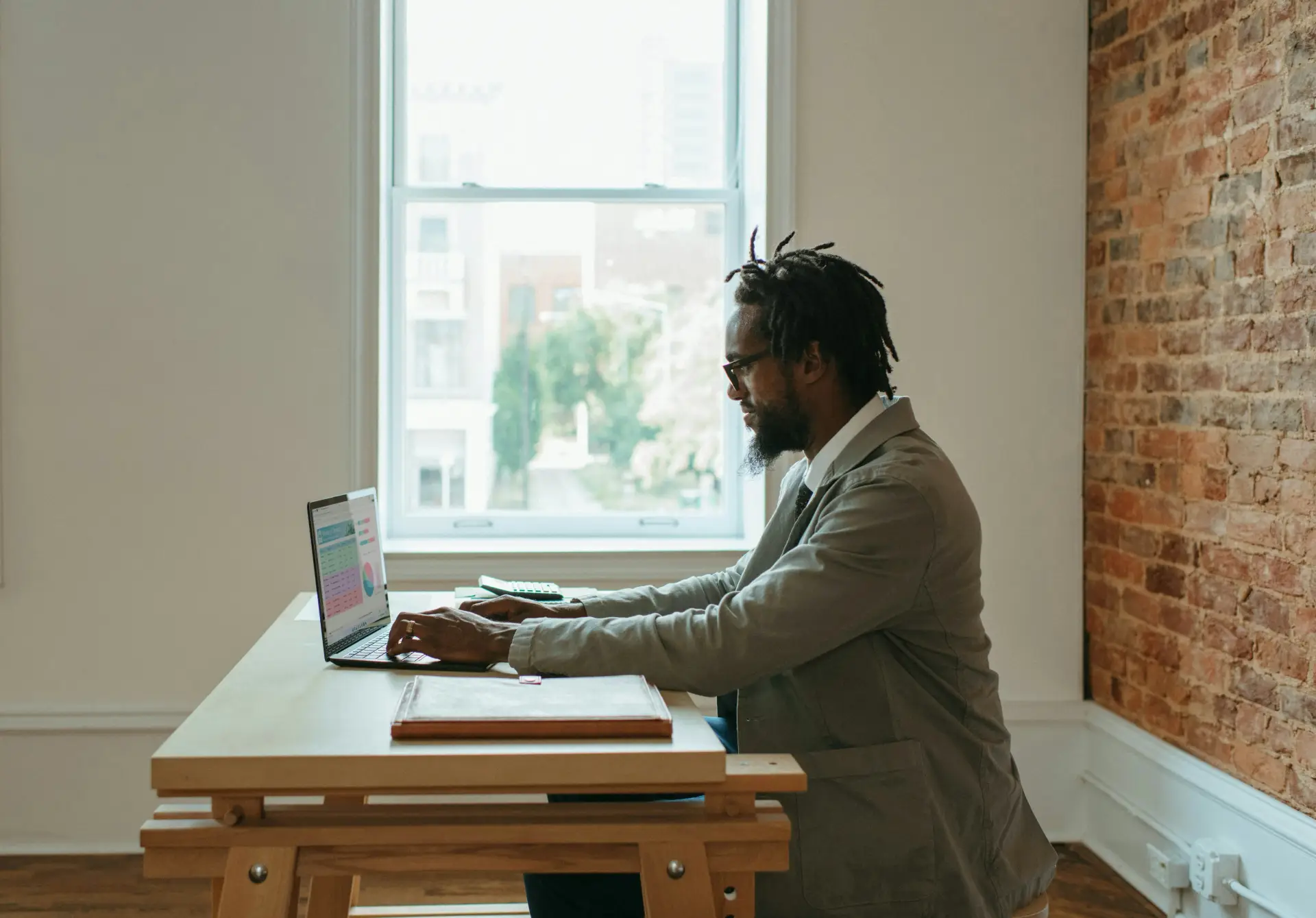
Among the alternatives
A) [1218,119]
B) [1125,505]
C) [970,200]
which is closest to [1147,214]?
[1218,119]

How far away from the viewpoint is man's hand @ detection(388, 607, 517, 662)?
5.98 feet

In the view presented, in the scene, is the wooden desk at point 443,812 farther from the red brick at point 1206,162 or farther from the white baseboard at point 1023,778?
the red brick at point 1206,162

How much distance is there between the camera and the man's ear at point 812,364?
80.0 inches

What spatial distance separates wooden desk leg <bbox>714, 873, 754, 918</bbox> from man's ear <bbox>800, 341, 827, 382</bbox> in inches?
32.7

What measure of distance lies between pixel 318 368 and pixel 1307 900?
103 inches

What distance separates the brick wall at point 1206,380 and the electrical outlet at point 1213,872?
0.18 meters

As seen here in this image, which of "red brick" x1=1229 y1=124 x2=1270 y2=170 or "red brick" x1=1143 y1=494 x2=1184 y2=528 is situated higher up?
"red brick" x1=1229 y1=124 x2=1270 y2=170

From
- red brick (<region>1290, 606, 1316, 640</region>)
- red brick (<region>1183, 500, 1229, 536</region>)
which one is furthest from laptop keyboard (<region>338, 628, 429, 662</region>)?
red brick (<region>1183, 500, 1229, 536</region>)

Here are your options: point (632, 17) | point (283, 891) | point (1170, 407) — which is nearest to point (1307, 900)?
point (1170, 407)

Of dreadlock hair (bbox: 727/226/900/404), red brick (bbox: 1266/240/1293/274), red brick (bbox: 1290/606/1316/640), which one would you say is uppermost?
red brick (bbox: 1266/240/1293/274)

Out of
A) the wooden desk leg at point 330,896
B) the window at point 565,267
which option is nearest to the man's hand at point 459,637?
the wooden desk leg at point 330,896

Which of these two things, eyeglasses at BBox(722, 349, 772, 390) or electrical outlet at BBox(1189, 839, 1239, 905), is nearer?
eyeglasses at BBox(722, 349, 772, 390)

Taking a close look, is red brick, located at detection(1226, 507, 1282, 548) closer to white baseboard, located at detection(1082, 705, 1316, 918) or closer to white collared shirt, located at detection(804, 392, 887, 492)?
white baseboard, located at detection(1082, 705, 1316, 918)

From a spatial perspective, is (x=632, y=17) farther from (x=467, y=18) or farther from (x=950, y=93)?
(x=950, y=93)
